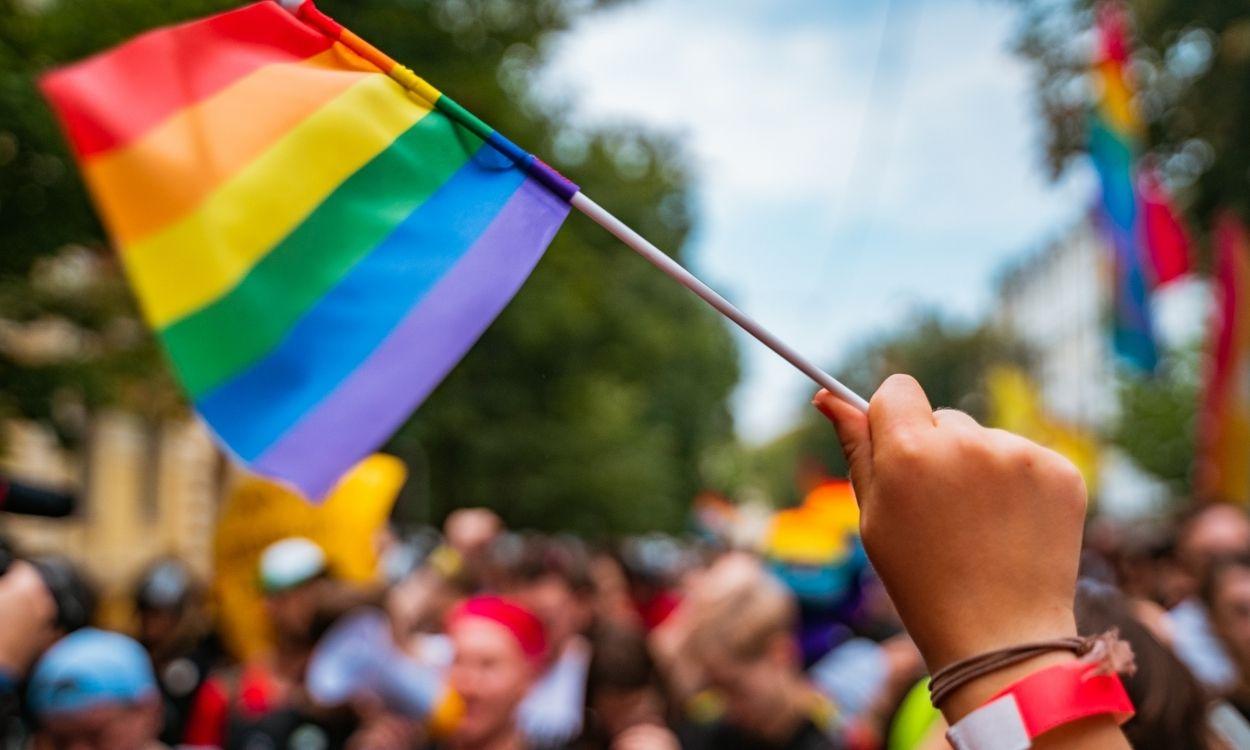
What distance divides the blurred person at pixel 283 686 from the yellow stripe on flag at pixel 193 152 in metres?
2.68

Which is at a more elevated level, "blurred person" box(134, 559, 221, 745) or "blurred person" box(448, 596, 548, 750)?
"blurred person" box(448, 596, 548, 750)

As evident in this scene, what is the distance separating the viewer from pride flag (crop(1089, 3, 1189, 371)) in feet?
27.7

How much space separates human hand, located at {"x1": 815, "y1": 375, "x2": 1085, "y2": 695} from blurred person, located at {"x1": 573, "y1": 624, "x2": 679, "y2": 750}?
320cm

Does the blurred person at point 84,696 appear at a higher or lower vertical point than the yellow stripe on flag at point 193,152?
lower

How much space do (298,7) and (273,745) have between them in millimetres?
3157

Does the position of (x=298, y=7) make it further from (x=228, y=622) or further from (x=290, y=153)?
(x=228, y=622)

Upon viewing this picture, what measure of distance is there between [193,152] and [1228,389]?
801cm

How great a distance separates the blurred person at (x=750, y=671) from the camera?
168 inches

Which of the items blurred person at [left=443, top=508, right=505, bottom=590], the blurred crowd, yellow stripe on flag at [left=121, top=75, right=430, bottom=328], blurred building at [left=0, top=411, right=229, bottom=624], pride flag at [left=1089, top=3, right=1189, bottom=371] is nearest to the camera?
yellow stripe on flag at [left=121, top=75, right=430, bottom=328]

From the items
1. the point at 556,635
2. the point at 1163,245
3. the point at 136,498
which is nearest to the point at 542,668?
the point at 556,635

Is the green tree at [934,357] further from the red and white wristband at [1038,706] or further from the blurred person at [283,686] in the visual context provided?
the red and white wristband at [1038,706]

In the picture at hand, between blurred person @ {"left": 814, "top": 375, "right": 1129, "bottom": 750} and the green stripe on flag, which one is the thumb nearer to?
blurred person @ {"left": 814, "top": 375, "right": 1129, "bottom": 750}

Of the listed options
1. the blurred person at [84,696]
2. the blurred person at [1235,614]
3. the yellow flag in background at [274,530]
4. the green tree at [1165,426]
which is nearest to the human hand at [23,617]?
the blurred person at [84,696]

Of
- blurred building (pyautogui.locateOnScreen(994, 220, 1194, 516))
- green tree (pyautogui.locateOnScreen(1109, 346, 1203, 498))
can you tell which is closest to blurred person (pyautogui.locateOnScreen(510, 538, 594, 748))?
green tree (pyautogui.locateOnScreen(1109, 346, 1203, 498))
